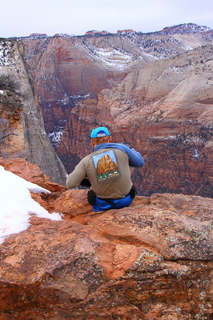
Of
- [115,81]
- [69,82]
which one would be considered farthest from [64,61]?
[115,81]

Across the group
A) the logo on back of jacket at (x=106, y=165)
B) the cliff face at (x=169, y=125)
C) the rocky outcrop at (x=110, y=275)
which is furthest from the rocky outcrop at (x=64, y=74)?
the rocky outcrop at (x=110, y=275)

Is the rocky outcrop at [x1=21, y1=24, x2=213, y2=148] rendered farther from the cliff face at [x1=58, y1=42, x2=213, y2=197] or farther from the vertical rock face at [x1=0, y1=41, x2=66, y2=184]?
the vertical rock face at [x1=0, y1=41, x2=66, y2=184]

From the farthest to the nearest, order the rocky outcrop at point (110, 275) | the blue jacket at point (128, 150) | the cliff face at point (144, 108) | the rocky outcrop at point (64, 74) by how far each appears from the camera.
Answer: the rocky outcrop at point (64, 74), the cliff face at point (144, 108), the blue jacket at point (128, 150), the rocky outcrop at point (110, 275)

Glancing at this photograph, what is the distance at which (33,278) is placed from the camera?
1.98 m

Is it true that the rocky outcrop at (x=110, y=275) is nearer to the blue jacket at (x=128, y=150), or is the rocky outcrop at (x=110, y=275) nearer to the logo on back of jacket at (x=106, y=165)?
the logo on back of jacket at (x=106, y=165)

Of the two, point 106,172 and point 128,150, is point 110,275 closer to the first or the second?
point 106,172

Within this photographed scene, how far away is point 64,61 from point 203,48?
2592 centimetres

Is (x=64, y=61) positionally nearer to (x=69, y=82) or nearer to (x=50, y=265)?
(x=69, y=82)

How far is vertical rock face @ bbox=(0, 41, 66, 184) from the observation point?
33.4ft

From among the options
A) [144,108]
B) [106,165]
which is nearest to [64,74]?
[144,108]

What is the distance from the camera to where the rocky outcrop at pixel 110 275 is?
6.40 ft

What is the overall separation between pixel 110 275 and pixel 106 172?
1.06m

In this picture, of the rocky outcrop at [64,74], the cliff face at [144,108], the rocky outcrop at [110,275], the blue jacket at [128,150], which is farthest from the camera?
the rocky outcrop at [64,74]

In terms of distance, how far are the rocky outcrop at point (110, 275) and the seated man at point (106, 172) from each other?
58 centimetres
